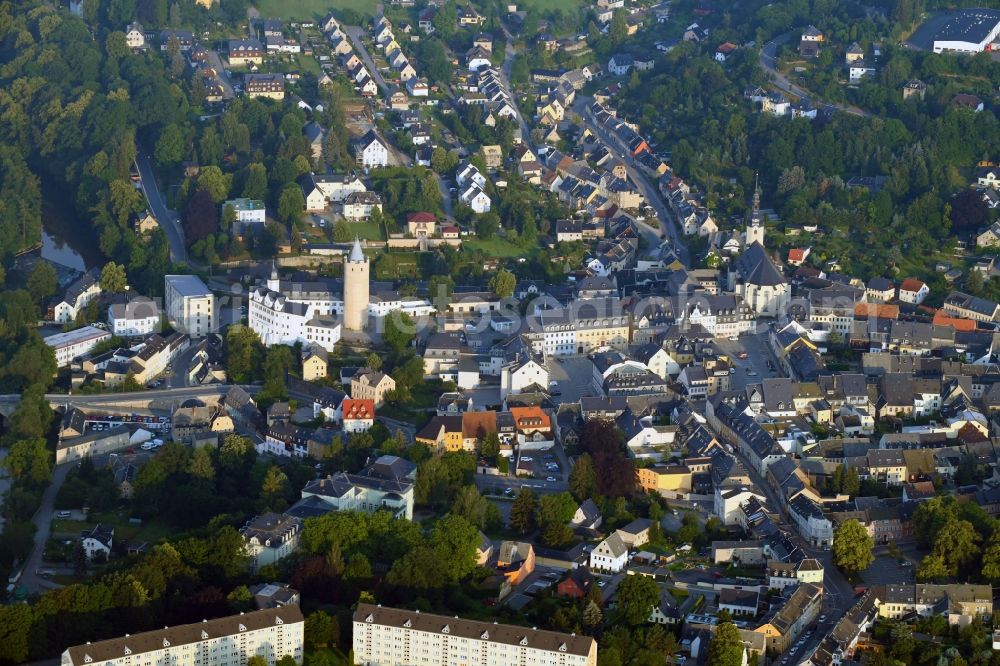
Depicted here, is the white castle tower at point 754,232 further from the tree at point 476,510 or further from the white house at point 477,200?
the tree at point 476,510

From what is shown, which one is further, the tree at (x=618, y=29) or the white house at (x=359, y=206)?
the tree at (x=618, y=29)

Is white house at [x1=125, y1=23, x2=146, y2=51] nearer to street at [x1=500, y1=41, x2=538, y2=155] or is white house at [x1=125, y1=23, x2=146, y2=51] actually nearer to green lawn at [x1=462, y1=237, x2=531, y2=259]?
street at [x1=500, y1=41, x2=538, y2=155]

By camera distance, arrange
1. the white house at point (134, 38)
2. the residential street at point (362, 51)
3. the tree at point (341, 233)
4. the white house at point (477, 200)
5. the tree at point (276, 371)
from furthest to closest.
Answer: the white house at point (134, 38) < the residential street at point (362, 51) < the white house at point (477, 200) < the tree at point (341, 233) < the tree at point (276, 371)

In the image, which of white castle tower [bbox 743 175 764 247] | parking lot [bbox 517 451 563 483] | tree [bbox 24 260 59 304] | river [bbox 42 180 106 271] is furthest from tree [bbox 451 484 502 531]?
river [bbox 42 180 106 271]

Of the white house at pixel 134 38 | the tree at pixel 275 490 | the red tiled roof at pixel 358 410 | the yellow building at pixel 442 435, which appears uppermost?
the white house at pixel 134 38

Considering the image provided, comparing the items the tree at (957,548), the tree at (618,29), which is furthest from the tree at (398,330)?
the tree at (618,29)

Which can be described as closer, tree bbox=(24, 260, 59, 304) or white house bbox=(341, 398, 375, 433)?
white house bbox=(341, 398, 375, 433)
